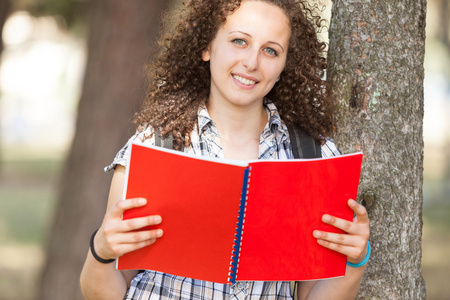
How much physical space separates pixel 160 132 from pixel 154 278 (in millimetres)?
539

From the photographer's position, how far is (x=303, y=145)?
8.20 ft

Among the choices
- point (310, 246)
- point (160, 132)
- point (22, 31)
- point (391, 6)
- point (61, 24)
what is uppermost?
point (22, 31)

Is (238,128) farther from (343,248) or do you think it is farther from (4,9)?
(4,9)

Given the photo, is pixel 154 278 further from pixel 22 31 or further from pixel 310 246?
pixel 22 31

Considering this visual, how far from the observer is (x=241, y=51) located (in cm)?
241

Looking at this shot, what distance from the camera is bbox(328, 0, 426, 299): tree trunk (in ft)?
8.68

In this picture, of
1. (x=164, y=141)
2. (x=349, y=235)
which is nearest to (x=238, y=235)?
(x=349, y=235)

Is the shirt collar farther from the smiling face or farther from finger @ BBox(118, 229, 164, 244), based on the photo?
finger @ BBox(118, 229, 164, 244)

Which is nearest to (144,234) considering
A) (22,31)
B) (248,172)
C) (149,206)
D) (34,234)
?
(149,206)

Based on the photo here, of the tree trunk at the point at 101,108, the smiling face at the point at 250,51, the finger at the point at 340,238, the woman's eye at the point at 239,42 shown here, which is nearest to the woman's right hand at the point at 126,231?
the finger at the point at 340,238

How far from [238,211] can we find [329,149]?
631mm

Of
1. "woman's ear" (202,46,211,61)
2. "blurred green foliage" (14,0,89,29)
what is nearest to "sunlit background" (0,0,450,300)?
"blurred green foliage" (14,0,89,29)

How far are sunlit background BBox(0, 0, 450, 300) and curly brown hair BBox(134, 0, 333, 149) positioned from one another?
356cm

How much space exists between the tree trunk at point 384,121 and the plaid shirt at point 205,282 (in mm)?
221
